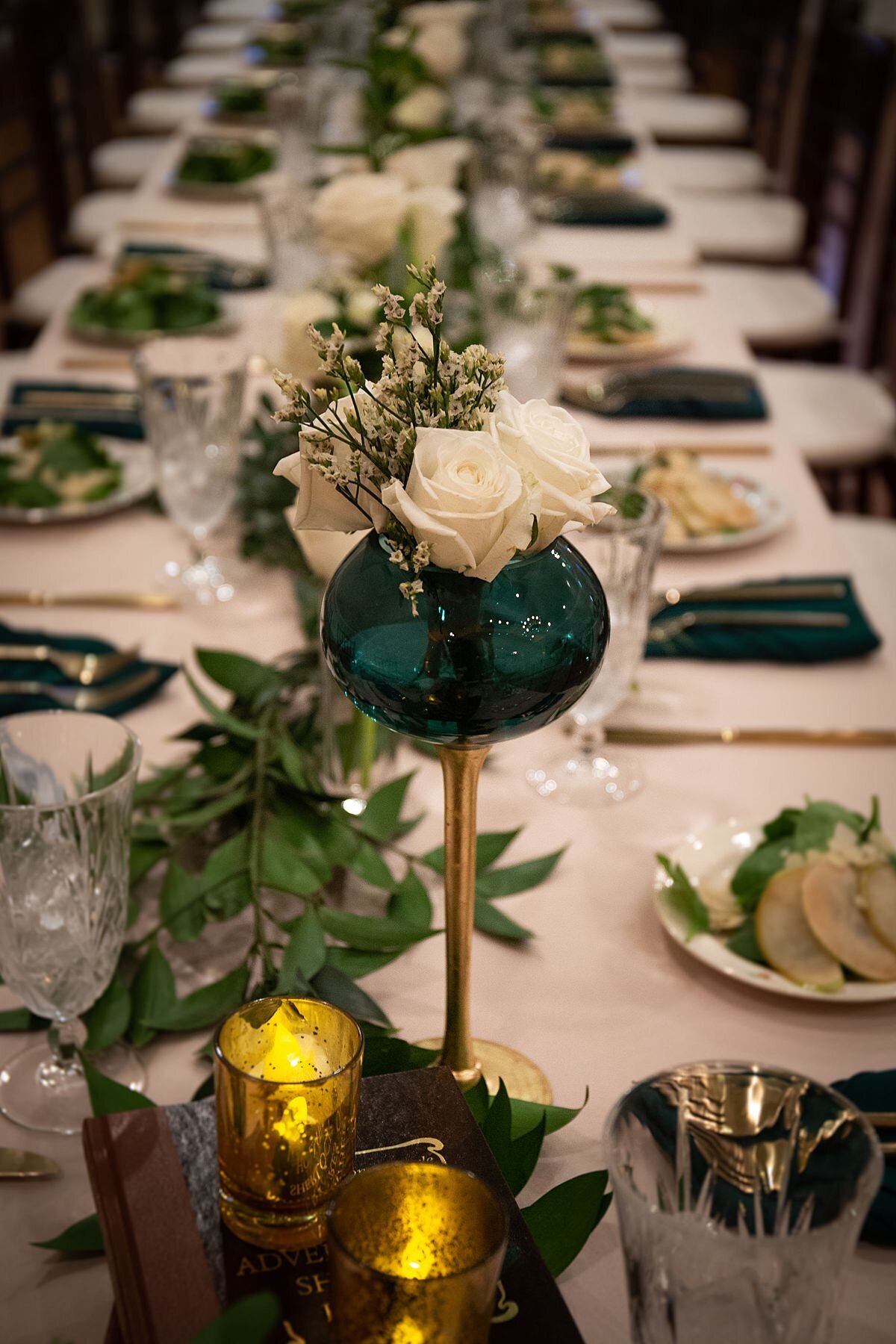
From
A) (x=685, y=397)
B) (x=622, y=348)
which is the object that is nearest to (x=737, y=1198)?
(x=685, y=397)

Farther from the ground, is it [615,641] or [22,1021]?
[615,641]

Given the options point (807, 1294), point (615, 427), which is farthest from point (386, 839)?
point (615, 427)

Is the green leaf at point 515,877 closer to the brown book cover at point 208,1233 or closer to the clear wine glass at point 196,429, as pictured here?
the brown book cover at point 208,1233

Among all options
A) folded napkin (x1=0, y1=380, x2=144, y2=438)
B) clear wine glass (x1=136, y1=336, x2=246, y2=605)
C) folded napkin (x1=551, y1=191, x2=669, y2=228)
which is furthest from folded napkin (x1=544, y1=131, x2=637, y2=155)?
clear wine glass (x1=136, y1=336, x2=246, y2=605)

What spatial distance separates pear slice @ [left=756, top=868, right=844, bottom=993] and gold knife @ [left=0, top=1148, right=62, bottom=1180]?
0.51 meters

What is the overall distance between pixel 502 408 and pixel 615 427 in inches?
54.0

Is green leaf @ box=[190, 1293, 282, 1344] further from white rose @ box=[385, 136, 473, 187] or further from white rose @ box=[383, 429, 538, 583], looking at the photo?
white rose @ box=[385, 136, 473, 187]

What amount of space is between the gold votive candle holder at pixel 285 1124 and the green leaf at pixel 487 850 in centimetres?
37

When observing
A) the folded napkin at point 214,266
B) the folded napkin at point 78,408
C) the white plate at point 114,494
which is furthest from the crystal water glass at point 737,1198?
the folded napkin at point 214,266

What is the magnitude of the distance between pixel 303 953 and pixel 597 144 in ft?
9.88

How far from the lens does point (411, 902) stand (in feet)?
3.53

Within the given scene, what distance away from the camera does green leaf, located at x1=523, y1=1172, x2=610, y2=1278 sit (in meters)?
0.77

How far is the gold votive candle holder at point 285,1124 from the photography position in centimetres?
70

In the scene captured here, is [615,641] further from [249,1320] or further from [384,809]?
[249,1320]
